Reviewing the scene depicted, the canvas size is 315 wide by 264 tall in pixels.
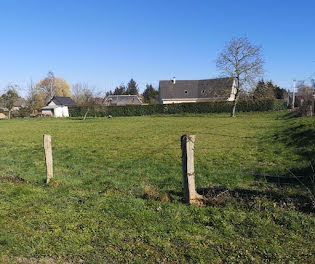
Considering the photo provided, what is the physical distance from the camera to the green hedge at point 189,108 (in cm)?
4197

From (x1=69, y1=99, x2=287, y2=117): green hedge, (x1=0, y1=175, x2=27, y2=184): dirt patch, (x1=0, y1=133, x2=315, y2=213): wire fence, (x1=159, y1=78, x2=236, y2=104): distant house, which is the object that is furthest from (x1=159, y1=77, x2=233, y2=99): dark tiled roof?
(x1=0, y1=175, x2=27, y2=184): dirt patch

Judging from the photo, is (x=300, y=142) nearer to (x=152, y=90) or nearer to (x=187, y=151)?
(x=187, y=151)

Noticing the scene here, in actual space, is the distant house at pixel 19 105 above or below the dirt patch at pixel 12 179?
above

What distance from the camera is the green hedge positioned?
1652 inches

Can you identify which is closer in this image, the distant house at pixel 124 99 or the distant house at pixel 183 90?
the distant house at pixel 183 90

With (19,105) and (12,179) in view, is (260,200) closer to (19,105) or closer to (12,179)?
(12,179)

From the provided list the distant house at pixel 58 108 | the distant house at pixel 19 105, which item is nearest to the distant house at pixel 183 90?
the distant house at pixel 58 108

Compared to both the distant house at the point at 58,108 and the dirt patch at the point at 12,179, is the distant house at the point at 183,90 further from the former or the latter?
the dirt patch at the point at 12,179

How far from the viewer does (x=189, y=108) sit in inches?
1764

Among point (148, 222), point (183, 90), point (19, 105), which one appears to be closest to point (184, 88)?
point (183, 90)

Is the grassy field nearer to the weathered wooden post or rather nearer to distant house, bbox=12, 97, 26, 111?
the weathered wooden post

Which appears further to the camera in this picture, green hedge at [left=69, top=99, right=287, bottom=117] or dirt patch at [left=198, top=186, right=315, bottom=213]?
green hedge at [left=69, top=99, right=287, bottom=117]

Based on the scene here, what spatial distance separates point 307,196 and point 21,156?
9657 mm

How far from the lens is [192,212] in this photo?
13.3 ft
